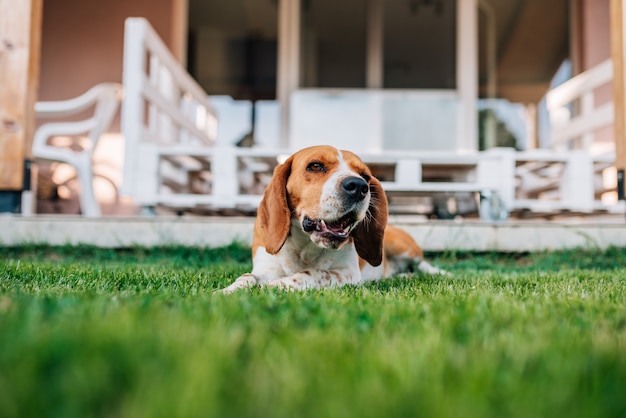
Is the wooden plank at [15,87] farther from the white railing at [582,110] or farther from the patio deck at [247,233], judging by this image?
the white railing at [582,110]

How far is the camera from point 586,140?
18.9 feet

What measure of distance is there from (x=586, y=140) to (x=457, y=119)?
4.84 ft

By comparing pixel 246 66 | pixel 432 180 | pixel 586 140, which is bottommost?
pixel 432 180

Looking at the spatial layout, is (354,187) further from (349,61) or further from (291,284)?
(349,61)

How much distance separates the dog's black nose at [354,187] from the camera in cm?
234

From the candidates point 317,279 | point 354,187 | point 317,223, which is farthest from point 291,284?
point 354,187

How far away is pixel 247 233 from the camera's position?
4156mm

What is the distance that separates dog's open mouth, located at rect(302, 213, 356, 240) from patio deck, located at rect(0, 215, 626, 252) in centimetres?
174

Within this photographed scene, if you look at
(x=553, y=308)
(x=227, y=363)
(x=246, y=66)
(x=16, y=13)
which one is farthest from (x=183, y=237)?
(x=246, y=66)

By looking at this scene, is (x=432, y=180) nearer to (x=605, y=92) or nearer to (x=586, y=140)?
(x=586, y=140)

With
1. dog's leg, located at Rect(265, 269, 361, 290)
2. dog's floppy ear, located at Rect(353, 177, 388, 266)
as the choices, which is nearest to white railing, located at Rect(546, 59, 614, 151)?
dog's floppy ear, located at Rect(353, 177, 388, 266)

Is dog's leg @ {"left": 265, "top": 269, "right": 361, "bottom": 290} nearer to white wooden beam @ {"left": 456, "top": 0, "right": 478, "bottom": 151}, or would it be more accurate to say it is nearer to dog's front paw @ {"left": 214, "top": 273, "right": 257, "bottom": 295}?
dog's front paw @ {"left": 214, "top": 273, "right": 257, "bottom": 295}

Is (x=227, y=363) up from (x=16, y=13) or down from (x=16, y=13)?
down

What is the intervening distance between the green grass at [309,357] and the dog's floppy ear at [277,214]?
2.48 ft
